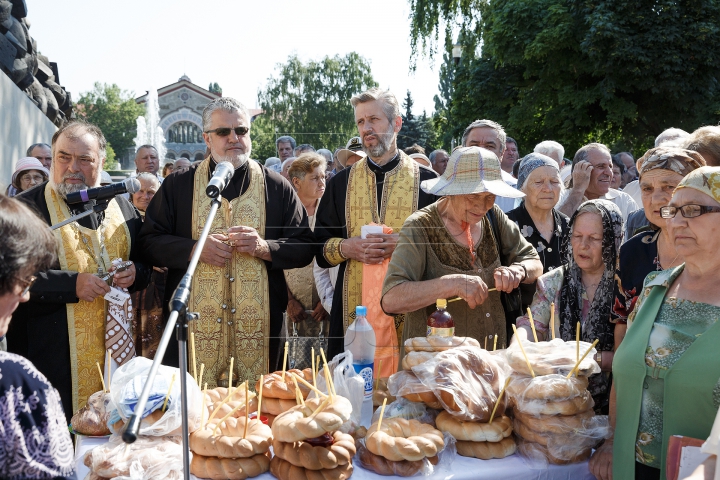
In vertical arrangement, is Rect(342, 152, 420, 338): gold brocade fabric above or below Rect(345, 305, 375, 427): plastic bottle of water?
above

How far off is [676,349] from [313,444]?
1.28 m

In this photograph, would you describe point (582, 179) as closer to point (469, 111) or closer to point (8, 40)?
point (8, 40)

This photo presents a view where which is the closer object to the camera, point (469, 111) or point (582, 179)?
point (582, 179)

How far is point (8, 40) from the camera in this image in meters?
9.70

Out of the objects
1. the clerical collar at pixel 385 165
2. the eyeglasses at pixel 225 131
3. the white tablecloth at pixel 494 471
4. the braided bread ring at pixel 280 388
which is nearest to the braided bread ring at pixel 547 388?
the white tablecloth at pixel 494 471

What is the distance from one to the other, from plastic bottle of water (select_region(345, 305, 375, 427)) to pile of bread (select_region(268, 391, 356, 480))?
50 centimetres

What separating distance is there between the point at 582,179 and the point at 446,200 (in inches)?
86.3

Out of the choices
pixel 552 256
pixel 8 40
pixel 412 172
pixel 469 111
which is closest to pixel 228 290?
pixel 412 172

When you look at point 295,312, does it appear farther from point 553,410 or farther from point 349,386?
point 553,410

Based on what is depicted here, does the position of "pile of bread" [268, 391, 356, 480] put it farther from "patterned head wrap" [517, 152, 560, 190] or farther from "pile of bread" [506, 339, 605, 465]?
"patterned head wrap" [517, 152, 560, 190]

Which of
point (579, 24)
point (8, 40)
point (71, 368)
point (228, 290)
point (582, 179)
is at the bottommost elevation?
point (71, 368)

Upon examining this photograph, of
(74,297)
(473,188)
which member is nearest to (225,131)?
(74,297)

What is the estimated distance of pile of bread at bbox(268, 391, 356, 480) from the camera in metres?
2.33

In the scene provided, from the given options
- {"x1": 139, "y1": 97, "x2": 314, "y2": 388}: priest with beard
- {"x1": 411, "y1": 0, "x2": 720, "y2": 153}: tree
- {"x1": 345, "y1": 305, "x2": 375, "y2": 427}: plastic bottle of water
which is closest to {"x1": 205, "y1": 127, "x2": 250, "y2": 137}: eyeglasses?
{"x1": 139, "y1": 97, "x2": 314, "y2": 388}: priest with beard
